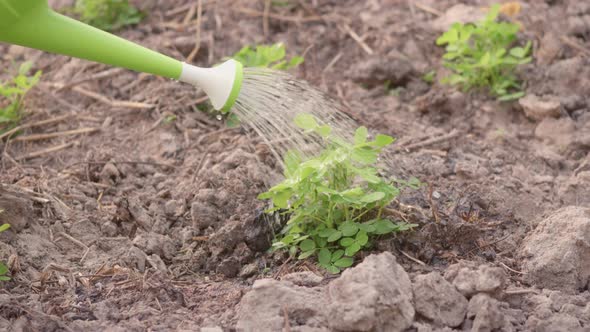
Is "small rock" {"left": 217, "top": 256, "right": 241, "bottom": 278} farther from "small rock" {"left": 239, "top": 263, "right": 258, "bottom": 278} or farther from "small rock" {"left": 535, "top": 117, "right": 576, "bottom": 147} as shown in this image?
"small rock" {"left": 535, "top": 117, "right": 576, "bottom": 147}

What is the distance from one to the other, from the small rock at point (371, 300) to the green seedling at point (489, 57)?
1563 mm

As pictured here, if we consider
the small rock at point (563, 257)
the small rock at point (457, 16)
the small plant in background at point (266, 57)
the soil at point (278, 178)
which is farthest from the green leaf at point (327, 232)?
the small rock at point (457, 16)

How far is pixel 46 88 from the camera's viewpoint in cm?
375

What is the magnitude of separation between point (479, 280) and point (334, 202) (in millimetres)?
503

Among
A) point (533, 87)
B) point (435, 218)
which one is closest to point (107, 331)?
point (435, 218)

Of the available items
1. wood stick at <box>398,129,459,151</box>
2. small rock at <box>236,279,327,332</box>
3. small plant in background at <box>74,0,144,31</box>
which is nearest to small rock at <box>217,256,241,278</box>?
small rock at <box>236,279,327,332</box>

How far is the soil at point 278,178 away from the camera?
86.7 inches

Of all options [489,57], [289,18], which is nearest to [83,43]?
[489,57]

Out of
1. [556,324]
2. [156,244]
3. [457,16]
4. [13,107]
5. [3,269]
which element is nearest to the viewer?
[556,324]

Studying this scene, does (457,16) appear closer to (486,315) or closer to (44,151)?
(44,151)

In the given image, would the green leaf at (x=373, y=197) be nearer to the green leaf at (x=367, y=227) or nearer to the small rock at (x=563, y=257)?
the green leaf at (x=367, y=227)

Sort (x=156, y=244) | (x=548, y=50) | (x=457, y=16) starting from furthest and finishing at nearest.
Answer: (x=457, y=16) < (x=548, y=50) < (x=156, y=244)

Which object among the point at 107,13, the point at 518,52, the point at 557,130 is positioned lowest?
the point at 557,130

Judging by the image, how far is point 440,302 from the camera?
7.11ft
